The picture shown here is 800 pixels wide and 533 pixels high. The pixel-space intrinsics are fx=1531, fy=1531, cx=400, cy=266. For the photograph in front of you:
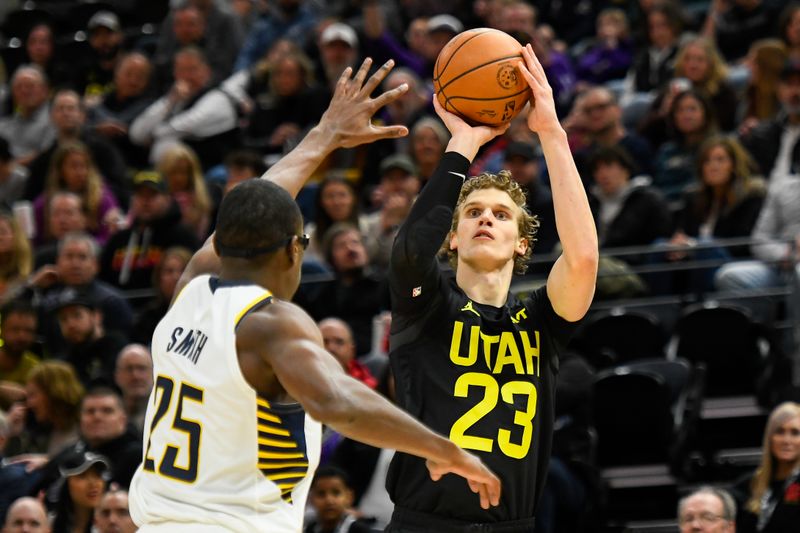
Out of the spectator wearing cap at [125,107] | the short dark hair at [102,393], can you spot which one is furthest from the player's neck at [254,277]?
the spectator wearing cap at [125,107]

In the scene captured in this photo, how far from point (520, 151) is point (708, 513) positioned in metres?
3.73

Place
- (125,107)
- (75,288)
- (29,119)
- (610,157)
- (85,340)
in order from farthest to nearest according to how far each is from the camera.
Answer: (125,107)
(29,119)
(75,288)
(610,157)
(85,340)

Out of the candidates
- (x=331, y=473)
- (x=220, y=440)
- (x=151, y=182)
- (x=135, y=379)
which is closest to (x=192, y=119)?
(x=151, y=182)

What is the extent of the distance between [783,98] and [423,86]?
3295 mm

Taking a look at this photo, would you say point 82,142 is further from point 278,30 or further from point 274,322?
point 274,322

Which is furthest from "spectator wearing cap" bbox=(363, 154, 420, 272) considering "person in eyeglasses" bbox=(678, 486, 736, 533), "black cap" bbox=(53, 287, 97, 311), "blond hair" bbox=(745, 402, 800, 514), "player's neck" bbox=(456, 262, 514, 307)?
"player's neck" bbox=(456, 262, 514, 307)

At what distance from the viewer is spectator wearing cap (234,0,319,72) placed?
15450 mm

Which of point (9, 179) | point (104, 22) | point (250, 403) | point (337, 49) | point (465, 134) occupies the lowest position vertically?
point (250, 403)

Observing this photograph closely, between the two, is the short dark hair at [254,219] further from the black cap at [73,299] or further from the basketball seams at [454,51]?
the black cap at [73,299]

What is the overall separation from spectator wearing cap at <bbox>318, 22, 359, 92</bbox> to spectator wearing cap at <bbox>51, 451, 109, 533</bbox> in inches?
214

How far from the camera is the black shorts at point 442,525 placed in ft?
17.6

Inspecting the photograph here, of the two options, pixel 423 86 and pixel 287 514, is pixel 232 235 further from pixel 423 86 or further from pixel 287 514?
pixel 423 86

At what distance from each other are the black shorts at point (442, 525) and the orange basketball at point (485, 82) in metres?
1.49

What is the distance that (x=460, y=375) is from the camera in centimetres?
548
